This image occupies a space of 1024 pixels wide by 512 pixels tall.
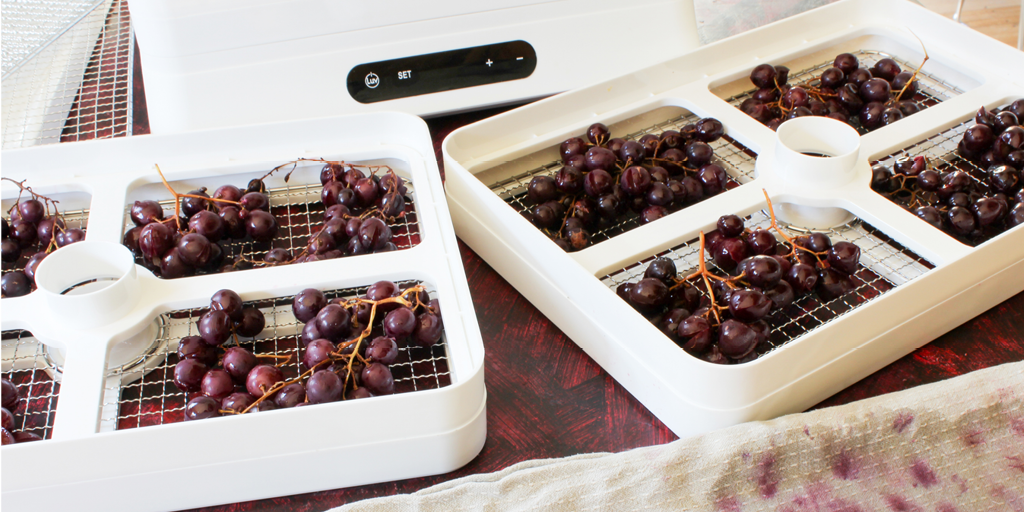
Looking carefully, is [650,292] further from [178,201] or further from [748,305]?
[178,201]

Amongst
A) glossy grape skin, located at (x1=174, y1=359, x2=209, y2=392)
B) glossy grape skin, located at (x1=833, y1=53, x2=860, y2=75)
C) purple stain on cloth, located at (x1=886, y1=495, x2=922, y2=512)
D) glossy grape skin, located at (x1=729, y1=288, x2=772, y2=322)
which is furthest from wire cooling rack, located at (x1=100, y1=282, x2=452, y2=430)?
glossy grape skin, located at (x1=833, y1=53, x2=860, y2=75)

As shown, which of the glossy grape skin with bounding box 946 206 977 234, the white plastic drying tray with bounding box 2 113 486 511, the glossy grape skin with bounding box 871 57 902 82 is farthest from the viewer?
the glossy grape skin with bounding box 871 57 902 82

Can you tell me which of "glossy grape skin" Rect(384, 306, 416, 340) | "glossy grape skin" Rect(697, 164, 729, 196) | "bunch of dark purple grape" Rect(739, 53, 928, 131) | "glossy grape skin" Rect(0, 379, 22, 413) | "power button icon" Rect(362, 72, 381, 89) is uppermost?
"bunch of dark purple grape" Rect(739, 53, 928, 131)

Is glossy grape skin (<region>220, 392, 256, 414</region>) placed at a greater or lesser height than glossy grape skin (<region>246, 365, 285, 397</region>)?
lesser

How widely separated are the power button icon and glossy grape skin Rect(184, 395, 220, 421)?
51 cm

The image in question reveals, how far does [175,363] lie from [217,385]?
0.11 metres

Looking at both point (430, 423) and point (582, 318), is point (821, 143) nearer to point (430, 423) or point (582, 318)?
point (582, 318)

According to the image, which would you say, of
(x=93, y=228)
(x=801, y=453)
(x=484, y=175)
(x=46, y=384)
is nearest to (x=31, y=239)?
(x=93, y=228)

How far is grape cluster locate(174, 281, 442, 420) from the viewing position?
59cm

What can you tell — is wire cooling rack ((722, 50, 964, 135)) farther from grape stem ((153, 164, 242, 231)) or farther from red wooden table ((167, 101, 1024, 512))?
grape stem ((153, 164, 242, 231))

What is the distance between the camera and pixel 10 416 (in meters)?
0.59

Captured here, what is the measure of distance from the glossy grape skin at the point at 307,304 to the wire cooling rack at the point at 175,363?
34 millimetres

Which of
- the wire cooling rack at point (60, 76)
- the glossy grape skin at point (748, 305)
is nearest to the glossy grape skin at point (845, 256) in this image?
the glossy grape skin at point (748, 305)

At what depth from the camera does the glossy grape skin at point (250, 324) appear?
67 centimetres
